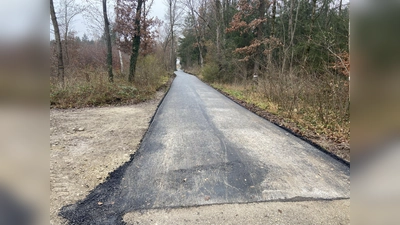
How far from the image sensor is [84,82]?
9.65 metres

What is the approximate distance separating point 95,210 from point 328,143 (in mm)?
4316

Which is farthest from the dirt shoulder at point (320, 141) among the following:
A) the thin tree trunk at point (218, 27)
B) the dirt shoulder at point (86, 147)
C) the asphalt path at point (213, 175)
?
the thin tree trunk at point (218, 27)

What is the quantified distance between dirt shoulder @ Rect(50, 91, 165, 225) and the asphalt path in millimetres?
175

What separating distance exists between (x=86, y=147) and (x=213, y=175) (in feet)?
8.39

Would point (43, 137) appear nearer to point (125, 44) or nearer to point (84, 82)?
point (84, 82)

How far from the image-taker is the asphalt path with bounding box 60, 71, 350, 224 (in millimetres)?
2598

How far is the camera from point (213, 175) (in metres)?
3.25

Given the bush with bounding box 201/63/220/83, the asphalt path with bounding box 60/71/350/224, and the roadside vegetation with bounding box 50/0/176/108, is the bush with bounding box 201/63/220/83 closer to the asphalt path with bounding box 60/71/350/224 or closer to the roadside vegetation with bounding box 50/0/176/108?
the roadside vegetation with bounding box 50/0/176/108

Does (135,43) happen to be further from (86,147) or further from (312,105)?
(312,105)

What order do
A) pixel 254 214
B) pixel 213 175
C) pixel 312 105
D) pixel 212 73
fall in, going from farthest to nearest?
pixel 212 73, pixel 312 105, pixel 213 175, pixel 254 214

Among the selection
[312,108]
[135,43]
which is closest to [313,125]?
[312,108]

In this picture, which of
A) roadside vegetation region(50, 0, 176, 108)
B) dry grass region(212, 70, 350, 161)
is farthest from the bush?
dry grass region(212, 70, 350, 161)

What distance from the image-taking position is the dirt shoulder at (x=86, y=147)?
9.20 feet

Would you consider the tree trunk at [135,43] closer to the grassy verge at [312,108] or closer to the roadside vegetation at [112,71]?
the roadside vegetation at [112,71]
